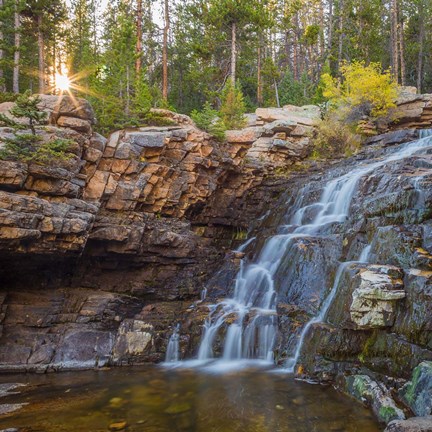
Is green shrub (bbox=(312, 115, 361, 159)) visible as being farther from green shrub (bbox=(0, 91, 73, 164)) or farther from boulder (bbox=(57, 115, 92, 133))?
green shrub (bbox=(0, 91, 73, 164))

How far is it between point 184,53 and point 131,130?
20.0m

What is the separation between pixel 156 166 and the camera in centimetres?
1494

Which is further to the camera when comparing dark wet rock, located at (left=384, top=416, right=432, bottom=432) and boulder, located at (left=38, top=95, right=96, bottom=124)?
boulder, located at (left=38, top=95, right=96, bottom=124)

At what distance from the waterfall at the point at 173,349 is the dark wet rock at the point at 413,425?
7.24 meters

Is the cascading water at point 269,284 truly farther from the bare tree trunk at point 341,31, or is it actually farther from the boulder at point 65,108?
the bare tree trunk at point 341,31

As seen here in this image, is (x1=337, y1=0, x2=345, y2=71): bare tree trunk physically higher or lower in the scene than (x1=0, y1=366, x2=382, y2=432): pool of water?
higher

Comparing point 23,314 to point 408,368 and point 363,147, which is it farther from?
point 363,147

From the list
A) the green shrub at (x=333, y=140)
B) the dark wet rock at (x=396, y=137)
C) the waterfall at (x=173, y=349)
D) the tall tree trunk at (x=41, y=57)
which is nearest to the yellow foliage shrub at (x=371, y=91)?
the green shrub at (x=333, y=140)

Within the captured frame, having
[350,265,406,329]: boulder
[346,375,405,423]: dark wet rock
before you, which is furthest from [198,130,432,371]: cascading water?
[346,375,405,423]: dark wet rock

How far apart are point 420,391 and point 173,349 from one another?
731 centimetres

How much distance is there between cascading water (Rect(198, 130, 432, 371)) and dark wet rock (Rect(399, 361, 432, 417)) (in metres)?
3.12

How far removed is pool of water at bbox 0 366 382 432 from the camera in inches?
260

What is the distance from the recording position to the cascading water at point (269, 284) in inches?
419

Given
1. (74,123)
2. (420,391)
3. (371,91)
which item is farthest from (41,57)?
(420,391)
